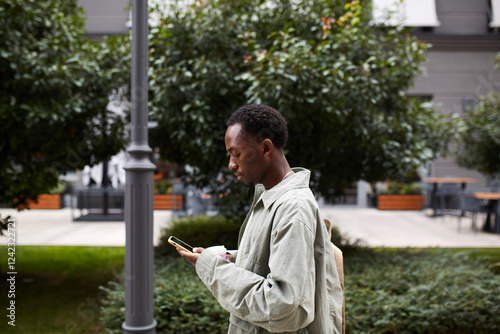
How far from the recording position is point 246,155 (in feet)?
5.14

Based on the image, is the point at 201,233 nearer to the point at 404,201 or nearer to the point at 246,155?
the point at 246,155

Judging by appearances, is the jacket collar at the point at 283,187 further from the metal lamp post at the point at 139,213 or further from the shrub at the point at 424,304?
the shrub at the point at 424,304

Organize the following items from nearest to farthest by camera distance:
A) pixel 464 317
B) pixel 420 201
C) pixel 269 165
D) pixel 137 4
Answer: pixel 269 165 < pixel 137 4 < pixel 464 317 < pixel 420 201

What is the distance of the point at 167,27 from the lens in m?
5.86

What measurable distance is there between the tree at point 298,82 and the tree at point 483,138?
3065 millimetres

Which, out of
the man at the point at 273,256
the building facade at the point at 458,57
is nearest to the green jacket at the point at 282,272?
the man at the point at 273,256

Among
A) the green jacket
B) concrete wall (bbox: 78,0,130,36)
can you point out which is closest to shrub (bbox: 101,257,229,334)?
the green jacket

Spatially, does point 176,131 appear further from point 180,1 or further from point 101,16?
point 101,16

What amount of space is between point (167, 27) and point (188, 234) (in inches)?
134

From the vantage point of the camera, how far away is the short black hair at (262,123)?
1570 millimetres

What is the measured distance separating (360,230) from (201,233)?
530cm

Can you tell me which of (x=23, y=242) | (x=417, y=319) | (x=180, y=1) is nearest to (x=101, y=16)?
(x=23, y=242)

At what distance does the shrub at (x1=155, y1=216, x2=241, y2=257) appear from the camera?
692 centimetres

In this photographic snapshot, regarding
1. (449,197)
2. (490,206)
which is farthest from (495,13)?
(490,206)
